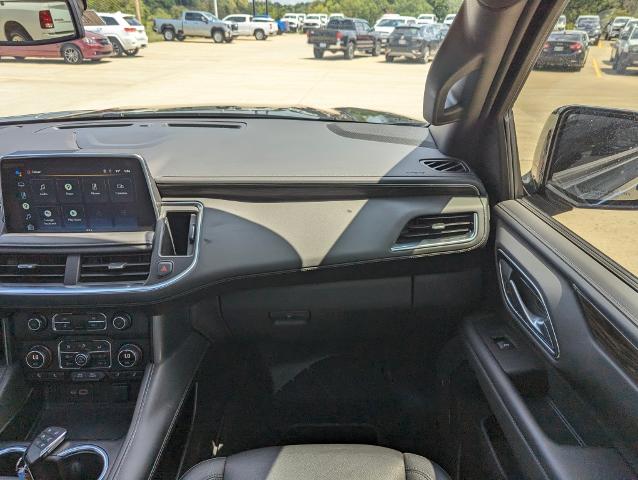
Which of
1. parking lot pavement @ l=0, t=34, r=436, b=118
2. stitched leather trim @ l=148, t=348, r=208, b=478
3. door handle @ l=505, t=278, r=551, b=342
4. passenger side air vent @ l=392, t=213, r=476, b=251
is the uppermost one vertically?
passenger side air vent @ l=392, t=213, r=476, b=251

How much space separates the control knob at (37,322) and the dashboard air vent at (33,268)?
0.72 feet

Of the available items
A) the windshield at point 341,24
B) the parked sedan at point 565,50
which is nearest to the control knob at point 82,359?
the parked sedan at point 565,50

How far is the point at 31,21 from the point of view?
2.29m

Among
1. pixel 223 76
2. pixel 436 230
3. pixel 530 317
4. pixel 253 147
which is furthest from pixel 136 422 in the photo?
pixel 223 76

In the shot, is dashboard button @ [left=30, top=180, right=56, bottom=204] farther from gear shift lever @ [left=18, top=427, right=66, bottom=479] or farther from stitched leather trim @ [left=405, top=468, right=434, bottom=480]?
stitched leather trim @ [left=405, top=468, right=434, bottom=480]

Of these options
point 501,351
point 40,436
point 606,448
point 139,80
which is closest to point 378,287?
point 501,351

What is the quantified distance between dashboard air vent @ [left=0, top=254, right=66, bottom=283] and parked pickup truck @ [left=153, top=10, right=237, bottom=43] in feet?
113

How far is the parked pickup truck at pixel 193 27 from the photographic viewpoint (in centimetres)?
3370

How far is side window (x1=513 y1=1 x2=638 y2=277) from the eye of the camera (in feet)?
5.63

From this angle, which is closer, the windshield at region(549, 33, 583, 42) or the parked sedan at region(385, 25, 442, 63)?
the windshield at region(549, 33, 583, 42)

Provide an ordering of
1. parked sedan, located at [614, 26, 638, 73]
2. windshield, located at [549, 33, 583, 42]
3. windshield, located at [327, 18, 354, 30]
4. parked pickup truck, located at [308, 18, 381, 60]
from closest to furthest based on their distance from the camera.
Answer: parked sedan, located at [614, 26, 638, 73], windshield, located at [549, 33, 583, 42], parked pickup truck, located at [308, 18, 381, 60], windshield, located at [327, 18, 354, 30]

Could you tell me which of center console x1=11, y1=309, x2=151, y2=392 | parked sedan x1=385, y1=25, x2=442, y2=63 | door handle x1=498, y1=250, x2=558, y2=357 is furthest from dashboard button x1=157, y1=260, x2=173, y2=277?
parked sedan x1=385, y1=25, x2=442, y2=63

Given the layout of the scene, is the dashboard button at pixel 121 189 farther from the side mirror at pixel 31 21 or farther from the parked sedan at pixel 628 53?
the parked sedan at pixel 628 53

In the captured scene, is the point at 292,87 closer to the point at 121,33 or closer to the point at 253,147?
the point at 253,147
